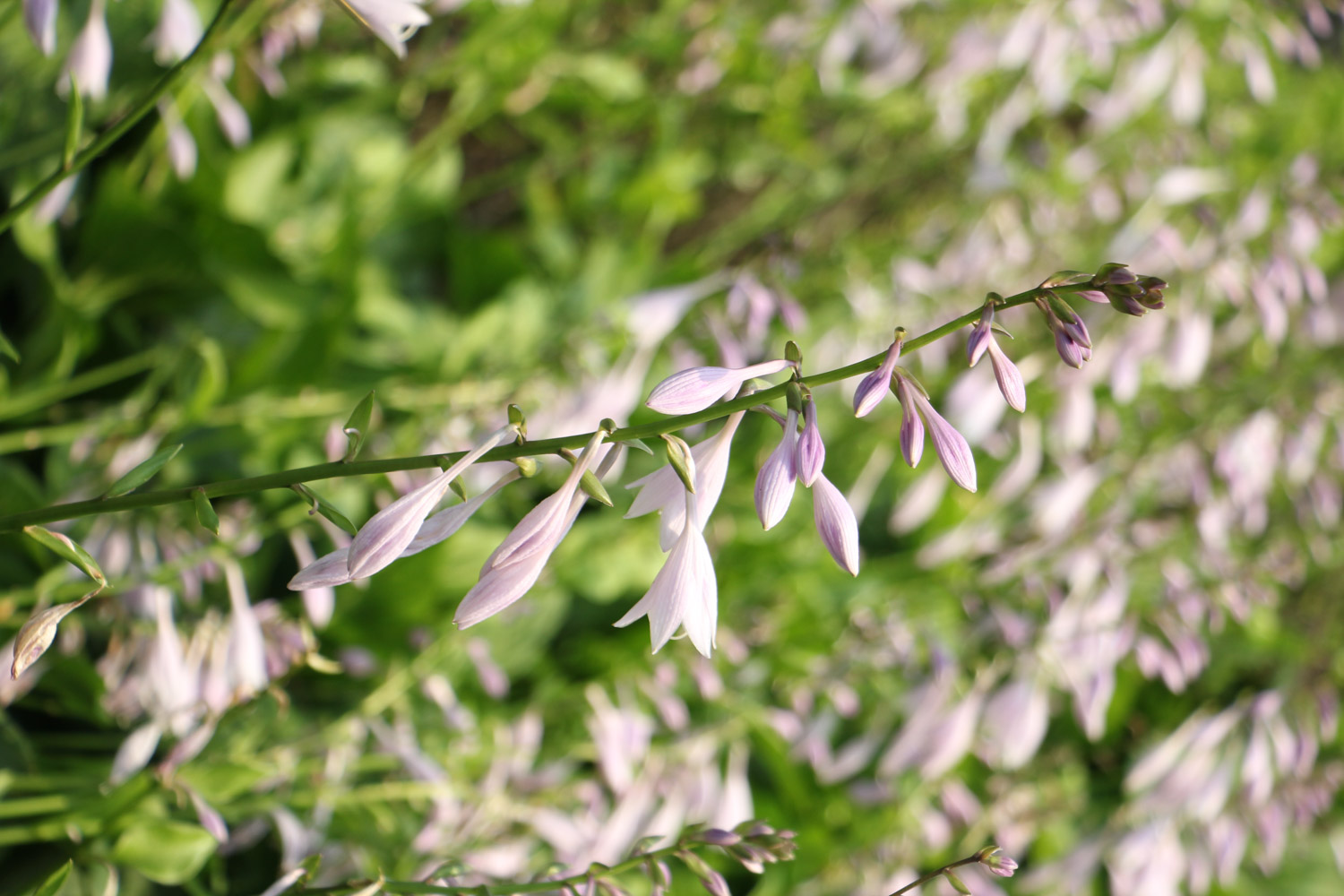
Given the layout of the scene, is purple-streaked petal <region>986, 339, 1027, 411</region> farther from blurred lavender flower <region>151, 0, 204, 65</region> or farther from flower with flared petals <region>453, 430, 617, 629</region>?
blurred lavender flower <region>151, 0, 204, 65</region>

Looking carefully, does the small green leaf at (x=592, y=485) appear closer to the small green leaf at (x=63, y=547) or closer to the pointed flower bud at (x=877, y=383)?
the pointed flower bud at (x=877, y=383)

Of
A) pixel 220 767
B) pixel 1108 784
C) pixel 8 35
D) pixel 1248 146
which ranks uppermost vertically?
pixel 8 35

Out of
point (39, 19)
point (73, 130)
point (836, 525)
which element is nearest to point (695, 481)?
point (836, 525)

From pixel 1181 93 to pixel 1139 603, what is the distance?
157 cm

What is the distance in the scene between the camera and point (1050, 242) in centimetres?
288

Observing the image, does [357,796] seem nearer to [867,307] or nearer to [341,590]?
[341,590]

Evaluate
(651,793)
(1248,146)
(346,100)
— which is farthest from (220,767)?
(1248,146)

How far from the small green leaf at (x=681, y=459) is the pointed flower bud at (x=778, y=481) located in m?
0.07

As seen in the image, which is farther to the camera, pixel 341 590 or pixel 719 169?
pixel 719 169

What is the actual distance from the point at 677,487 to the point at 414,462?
0.22m

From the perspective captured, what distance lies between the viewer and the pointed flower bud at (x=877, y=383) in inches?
28.8

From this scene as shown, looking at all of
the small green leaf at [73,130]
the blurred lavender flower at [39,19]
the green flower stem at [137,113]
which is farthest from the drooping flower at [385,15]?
the blurred lavender flower at [39,19]

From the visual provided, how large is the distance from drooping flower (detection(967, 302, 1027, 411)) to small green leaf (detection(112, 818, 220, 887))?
3.48 feet

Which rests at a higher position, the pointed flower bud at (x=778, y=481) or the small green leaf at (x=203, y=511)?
the small green leaf at (x=203, y=511)
